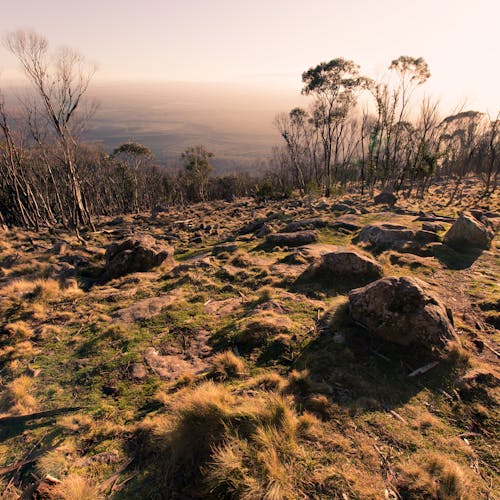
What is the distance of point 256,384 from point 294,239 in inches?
508

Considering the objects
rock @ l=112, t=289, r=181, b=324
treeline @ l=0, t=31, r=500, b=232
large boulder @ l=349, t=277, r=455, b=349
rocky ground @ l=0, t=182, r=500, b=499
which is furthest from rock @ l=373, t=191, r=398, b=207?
rock @ l=112, t=289, r=181, b=324

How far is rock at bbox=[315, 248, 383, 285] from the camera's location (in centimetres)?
1087

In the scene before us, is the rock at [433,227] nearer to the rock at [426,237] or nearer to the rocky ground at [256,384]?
the rock at [426,237]

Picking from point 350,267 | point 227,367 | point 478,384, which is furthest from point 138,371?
point 350,267

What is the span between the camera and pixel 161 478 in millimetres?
4145

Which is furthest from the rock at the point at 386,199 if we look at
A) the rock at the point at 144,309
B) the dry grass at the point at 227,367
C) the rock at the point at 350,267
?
the dry grass at the point at 227,367

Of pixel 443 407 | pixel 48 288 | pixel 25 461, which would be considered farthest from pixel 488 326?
pixel 48 288

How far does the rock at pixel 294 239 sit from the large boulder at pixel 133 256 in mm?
7129

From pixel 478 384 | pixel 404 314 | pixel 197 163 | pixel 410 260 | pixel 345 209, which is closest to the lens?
pixel 478 384

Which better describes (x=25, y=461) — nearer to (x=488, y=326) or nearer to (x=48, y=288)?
(x=48, y=288)

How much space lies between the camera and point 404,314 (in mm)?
6664

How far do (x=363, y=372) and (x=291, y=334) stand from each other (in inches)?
85.5

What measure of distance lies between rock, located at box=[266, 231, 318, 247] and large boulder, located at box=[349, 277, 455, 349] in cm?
1051

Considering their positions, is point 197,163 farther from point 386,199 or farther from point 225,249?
point 225,249
